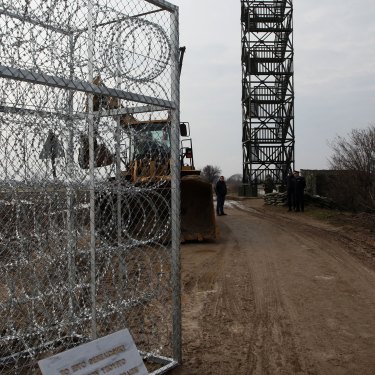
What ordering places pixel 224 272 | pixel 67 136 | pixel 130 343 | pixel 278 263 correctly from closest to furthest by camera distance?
1. pixel 130 343
2. pixel 67 136
3. pixel 224 272
4. pixel 278 263

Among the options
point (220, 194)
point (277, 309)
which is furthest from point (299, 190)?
point (277, 309)

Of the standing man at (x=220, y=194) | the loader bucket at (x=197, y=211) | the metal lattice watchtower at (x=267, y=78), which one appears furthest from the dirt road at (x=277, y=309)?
the metal lattice watchtower at (x=267, y=78)

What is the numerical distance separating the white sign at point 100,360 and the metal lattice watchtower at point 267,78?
24833 millimetres

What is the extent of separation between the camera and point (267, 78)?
27969 millimetres

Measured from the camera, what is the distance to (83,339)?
5004 mm

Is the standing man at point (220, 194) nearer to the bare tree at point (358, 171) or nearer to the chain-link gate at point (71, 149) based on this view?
the bare tree at point (358, 171)

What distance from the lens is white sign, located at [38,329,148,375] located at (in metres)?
2.92

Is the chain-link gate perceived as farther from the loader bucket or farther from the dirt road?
the loader bucket

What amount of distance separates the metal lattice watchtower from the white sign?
24833 mm

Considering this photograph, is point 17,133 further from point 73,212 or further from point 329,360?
point 329,360

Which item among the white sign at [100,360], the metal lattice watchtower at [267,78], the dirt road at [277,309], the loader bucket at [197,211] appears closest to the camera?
the white sign at [100,360]

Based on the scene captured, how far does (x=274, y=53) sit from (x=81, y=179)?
25.7m

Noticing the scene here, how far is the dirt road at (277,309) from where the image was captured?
16.1 ft

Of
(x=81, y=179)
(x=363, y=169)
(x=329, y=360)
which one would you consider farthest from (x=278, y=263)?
(x=363, y=169)
